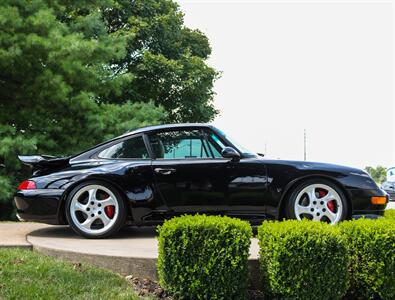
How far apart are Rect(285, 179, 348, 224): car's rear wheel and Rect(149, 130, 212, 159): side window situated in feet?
3.64

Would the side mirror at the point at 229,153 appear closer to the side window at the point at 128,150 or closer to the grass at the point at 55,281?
the side window at the point at 128,150

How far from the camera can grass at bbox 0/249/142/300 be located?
3.99m

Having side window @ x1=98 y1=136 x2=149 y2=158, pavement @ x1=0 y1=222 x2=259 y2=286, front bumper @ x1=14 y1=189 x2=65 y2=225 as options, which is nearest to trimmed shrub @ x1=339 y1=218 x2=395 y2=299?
pavement @ x1=0 y1=222 x2=259 y2=286

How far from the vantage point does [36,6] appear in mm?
11586

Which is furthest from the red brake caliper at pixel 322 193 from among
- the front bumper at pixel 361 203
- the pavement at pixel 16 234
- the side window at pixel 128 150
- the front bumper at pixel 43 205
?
the pavement at pixel 16 234

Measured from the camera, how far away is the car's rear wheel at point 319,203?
5.60 m

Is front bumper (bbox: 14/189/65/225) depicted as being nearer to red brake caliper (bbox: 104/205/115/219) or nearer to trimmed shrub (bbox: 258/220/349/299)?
red brake caliper (bbox: 104/205/115/219)

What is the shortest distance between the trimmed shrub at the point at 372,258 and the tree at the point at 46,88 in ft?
24.3

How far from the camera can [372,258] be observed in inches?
172

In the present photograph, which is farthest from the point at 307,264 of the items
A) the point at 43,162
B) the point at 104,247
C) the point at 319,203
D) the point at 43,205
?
the point at 43,162

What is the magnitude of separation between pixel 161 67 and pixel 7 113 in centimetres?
1016

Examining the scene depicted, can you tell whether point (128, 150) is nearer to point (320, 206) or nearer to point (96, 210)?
point (96, 210)

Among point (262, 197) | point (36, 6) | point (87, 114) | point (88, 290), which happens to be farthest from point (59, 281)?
point (36, 6)

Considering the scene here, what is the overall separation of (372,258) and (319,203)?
1.33 meters
